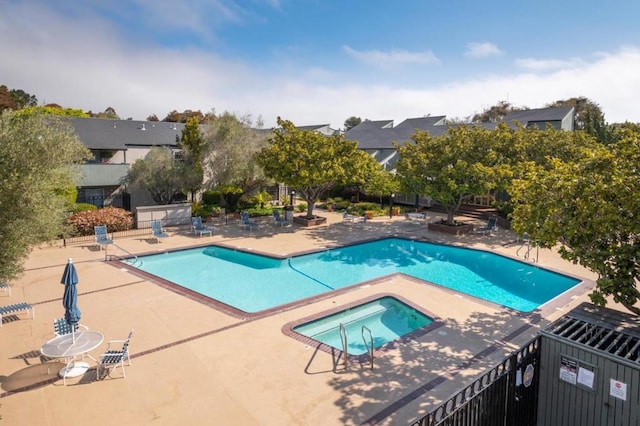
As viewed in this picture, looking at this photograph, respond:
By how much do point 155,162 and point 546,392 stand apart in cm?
2635

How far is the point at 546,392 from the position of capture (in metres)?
7.31

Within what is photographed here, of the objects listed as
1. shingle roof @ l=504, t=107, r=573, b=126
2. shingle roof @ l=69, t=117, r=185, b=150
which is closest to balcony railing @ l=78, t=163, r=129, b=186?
shingle roof @ l=69, t=117, r=185, b=150

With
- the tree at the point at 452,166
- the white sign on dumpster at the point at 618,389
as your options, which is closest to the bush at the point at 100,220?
the tree at the point at 452,166

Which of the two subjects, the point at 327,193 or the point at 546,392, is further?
the point at 327,193

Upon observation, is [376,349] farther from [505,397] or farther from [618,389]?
[618,389]

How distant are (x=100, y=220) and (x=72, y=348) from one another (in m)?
16.3

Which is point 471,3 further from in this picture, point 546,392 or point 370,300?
point 546,392

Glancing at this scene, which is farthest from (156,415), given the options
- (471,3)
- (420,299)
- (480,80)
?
(480,80)

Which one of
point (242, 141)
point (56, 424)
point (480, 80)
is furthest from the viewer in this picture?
point (242, 141)

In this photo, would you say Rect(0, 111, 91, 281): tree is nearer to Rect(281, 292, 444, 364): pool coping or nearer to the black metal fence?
Rect(281, 292, 444, 364): pool coping

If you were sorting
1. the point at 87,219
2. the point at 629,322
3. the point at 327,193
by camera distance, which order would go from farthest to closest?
the point at 327,193 → the point at 87,219 → the point at 629,322

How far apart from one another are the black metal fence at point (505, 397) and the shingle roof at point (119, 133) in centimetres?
3017

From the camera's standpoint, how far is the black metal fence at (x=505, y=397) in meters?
6.04

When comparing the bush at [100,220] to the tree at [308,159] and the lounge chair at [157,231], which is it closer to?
the lounge chair at [157,231]
